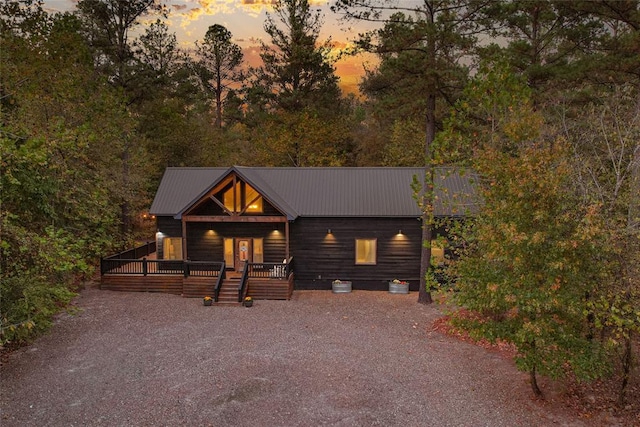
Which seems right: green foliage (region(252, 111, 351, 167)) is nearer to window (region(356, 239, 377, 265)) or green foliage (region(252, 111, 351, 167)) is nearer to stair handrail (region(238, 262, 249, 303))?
window (region(356, 239, 377, 265))

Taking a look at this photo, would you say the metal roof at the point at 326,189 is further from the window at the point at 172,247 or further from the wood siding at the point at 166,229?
the window at the point at 172,247

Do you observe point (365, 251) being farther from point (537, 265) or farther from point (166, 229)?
point (537, 265)

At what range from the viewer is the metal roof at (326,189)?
62.0ft

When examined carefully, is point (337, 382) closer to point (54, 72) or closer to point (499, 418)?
point (499, 418)

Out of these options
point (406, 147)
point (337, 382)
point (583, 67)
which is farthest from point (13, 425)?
point (406, 147)

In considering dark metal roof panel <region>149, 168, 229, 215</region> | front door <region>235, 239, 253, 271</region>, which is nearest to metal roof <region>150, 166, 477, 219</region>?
dark metal roof panel <region>149, 168, 229, 215</region>

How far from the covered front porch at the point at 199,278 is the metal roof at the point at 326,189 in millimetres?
2617

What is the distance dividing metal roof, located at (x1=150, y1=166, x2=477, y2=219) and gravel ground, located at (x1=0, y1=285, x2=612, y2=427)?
547 cm

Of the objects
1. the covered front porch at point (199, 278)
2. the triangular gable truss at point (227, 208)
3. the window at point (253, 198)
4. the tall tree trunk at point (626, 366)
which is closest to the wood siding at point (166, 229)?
the covered front porch at point (199, 278)

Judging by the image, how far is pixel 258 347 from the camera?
1216cm

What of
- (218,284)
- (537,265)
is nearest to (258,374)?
(537,265)

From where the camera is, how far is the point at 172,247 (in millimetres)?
20625

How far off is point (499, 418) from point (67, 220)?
517 inches

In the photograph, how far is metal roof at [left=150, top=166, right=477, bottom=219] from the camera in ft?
62.0
